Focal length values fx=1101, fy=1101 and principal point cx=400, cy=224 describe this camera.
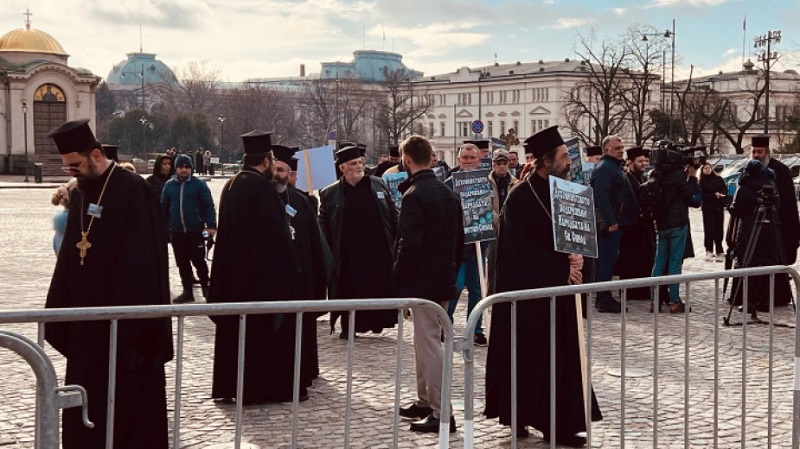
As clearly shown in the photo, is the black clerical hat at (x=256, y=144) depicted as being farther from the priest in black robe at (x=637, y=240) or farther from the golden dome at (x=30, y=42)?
the golden dome at (x=30, y=42)

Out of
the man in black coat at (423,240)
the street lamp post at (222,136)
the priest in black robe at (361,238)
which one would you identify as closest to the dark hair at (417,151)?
the man in black coat at (423,240)

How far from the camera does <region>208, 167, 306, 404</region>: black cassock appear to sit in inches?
301

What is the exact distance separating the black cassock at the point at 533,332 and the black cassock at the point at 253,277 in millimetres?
1678

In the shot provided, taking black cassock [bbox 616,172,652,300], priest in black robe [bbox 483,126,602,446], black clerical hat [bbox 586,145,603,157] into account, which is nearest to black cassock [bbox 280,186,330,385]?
priest in black robe [bbox 483,126,602,446]

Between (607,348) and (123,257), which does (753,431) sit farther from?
(123,257)

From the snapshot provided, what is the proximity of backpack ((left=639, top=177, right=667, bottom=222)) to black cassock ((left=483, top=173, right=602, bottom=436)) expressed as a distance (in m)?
6.30

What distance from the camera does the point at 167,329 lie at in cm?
562

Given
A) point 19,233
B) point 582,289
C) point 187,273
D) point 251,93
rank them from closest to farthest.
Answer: point 582,289 < point 187,273 < point 19,233 < point 251,93

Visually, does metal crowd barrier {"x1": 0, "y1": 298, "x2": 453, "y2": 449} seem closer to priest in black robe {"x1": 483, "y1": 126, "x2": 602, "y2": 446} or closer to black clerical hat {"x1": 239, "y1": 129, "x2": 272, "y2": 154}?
priest in black robe {"x1": 483, "y1": 126, "x2": 602, "y2": 446}

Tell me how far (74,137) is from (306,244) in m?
3.19

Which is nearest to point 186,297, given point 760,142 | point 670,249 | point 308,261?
point 308,261

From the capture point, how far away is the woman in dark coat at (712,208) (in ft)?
62.6

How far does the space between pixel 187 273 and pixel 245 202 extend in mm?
5742

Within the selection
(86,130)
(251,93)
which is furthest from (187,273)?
(251,93)
